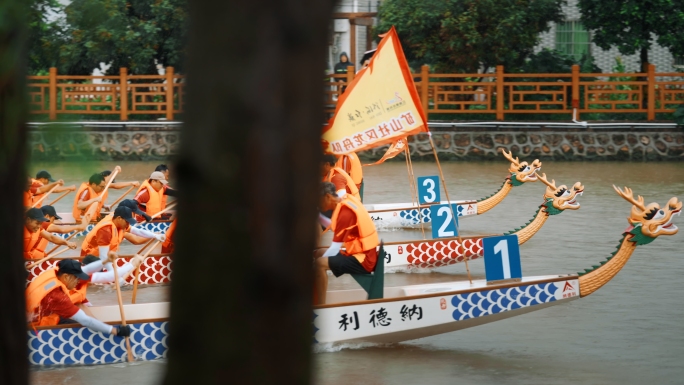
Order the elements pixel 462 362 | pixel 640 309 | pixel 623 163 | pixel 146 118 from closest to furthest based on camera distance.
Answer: pixel 462 362 < pixel 640 309 < pixel 623 163 < pixel 146 118

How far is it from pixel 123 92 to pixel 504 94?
29.1 ft

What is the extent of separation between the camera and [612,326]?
7.77 metres

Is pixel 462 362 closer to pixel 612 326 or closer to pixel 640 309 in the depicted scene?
pixel 612 326

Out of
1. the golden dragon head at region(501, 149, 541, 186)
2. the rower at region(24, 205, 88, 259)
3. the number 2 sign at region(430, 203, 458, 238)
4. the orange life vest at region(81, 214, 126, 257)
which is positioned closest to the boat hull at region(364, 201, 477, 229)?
the golden dragon head at region(501, 149, 541, 186)

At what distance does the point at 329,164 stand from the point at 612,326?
3510 mm

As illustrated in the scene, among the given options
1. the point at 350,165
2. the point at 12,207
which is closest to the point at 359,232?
the point at 350,165

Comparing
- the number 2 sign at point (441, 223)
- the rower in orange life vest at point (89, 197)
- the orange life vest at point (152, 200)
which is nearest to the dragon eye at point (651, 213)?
the number 2 sign at point (441, 223)

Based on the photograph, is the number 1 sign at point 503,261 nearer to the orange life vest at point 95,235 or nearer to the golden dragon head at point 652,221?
the golden dragon head at point 652,221

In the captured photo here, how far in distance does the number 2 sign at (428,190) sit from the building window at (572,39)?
592 inches

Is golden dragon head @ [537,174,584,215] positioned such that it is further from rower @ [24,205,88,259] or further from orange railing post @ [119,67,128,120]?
orange railing post @ [119,67,128,120]

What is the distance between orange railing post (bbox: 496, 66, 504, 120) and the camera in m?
21.2

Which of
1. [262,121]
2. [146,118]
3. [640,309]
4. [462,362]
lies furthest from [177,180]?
[146,118]

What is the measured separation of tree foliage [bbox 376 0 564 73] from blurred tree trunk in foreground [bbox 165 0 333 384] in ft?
64.3

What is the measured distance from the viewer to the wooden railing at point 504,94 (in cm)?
2103
